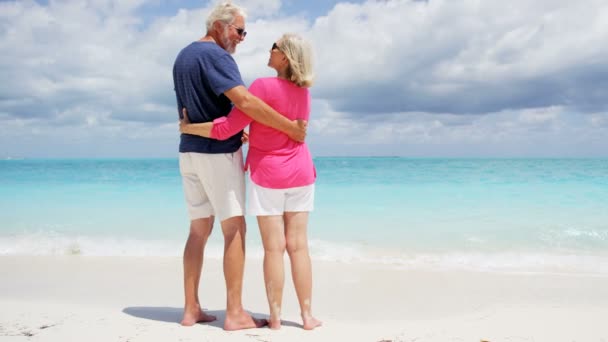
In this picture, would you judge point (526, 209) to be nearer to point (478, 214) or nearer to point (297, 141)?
point (478, 214)

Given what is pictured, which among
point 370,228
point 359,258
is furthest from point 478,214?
point 359,258

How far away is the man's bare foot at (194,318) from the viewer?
114 inches

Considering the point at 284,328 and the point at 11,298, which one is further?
the point at 11,298

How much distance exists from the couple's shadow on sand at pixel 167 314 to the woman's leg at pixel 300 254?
197 millimetres

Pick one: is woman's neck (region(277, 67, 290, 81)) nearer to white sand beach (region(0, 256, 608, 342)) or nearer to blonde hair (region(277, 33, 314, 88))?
blonde hair (region(277, 33, 314, 88))

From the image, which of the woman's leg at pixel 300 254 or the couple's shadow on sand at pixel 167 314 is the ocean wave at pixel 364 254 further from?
the woman's leg at pixel 300 254

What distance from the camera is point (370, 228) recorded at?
7637mm

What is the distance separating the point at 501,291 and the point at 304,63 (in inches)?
106

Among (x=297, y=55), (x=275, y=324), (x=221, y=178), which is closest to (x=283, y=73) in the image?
(x=297, y=55)

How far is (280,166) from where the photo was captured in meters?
2.70

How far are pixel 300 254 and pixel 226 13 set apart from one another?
149cm

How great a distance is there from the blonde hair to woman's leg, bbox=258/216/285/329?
0.82m

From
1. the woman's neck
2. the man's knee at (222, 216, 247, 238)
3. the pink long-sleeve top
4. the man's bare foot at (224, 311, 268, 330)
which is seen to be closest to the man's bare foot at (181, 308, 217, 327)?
the man's bare foot at (224, 311, 268, 330)

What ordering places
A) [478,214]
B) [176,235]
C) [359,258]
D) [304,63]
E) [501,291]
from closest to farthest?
[304,63] < [501,291] < [359,258] < [176,235] < [478,214]
